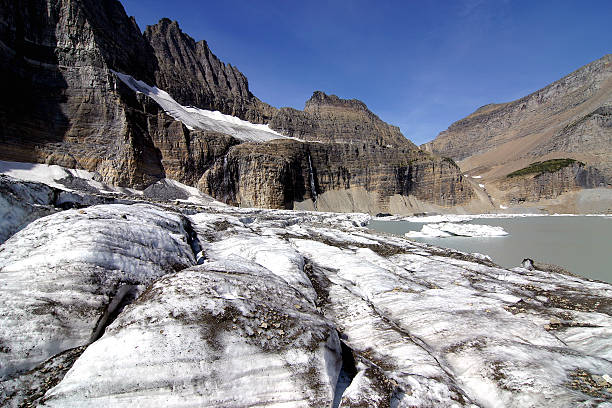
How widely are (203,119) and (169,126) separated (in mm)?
26203

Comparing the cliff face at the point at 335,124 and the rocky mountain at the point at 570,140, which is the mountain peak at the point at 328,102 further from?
the rocky mountain at the point at 570,140

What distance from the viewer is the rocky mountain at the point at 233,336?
3092mm

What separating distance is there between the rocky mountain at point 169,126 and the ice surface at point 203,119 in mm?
622

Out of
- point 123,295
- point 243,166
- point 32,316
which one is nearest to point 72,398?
point 32,316

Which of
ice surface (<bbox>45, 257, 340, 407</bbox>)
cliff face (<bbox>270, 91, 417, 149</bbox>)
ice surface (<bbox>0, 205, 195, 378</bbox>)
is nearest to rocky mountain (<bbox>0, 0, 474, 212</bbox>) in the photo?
cliff face (<bbox>270, 91, 417, 149</bbox>)

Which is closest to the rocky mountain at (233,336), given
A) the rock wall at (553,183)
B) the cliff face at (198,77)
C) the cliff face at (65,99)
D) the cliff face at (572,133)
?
the cliff face at (65,99)

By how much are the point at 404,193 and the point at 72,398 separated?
323 feet

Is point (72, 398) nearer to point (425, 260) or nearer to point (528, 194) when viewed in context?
point (425, 260)

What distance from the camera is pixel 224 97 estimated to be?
363 ft

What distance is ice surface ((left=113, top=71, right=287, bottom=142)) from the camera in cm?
7512

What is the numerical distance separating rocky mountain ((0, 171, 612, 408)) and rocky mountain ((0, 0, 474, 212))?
54.8m

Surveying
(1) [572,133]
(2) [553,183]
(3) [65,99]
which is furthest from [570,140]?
(3) [65,99]

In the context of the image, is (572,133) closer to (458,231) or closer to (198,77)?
(458,231)

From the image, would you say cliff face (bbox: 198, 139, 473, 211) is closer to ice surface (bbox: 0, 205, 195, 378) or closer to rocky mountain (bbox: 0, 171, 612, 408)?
ice surface (bbox: 0, 205, 195, 378)
